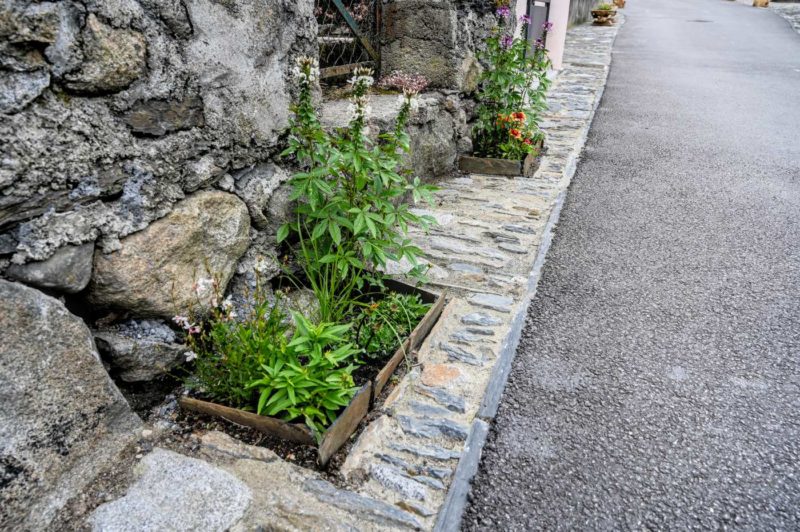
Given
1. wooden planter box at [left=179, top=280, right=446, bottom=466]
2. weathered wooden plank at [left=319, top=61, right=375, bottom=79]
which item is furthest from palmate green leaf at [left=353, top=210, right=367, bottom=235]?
weathered wooden plank at [left=319, top=61, right=375, bottom=79]

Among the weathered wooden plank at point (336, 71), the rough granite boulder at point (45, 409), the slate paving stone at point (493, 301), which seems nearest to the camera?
the rough granite boulder at point (45, 409)

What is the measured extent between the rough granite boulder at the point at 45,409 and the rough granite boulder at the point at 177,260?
23cm

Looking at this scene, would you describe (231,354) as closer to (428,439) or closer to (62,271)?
(62,271)

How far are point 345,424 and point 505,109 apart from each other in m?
4.15

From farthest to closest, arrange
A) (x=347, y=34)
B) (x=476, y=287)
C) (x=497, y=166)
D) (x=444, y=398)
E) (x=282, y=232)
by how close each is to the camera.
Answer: (x=497, y=166) < (x=347, y=34) < (x=476, y=287) < (x=282, y=232) < (x=444, y=398)

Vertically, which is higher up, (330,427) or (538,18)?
(538,18)

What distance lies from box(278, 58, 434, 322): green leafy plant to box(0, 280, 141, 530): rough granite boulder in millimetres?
1079

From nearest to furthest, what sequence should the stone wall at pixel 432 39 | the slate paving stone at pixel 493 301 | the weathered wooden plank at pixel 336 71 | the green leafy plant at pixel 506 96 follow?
the slate paving stone at pixel 493 301, the weathered wooden plank at pixel 336 71, the stone wall at pixel 432 39, the green leafy plant at pixel 506 96

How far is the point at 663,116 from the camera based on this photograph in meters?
7.80

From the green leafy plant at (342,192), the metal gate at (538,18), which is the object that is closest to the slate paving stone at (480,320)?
the green leafy plant at (342,192)

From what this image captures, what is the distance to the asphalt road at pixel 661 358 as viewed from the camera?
219 cm

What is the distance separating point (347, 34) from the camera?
4.84 meters

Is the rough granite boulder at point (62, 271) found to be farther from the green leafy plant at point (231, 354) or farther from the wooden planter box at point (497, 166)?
the wooden planter box at point (497, 166)

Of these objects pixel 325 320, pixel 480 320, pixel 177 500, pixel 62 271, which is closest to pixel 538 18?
pixel 480 320
